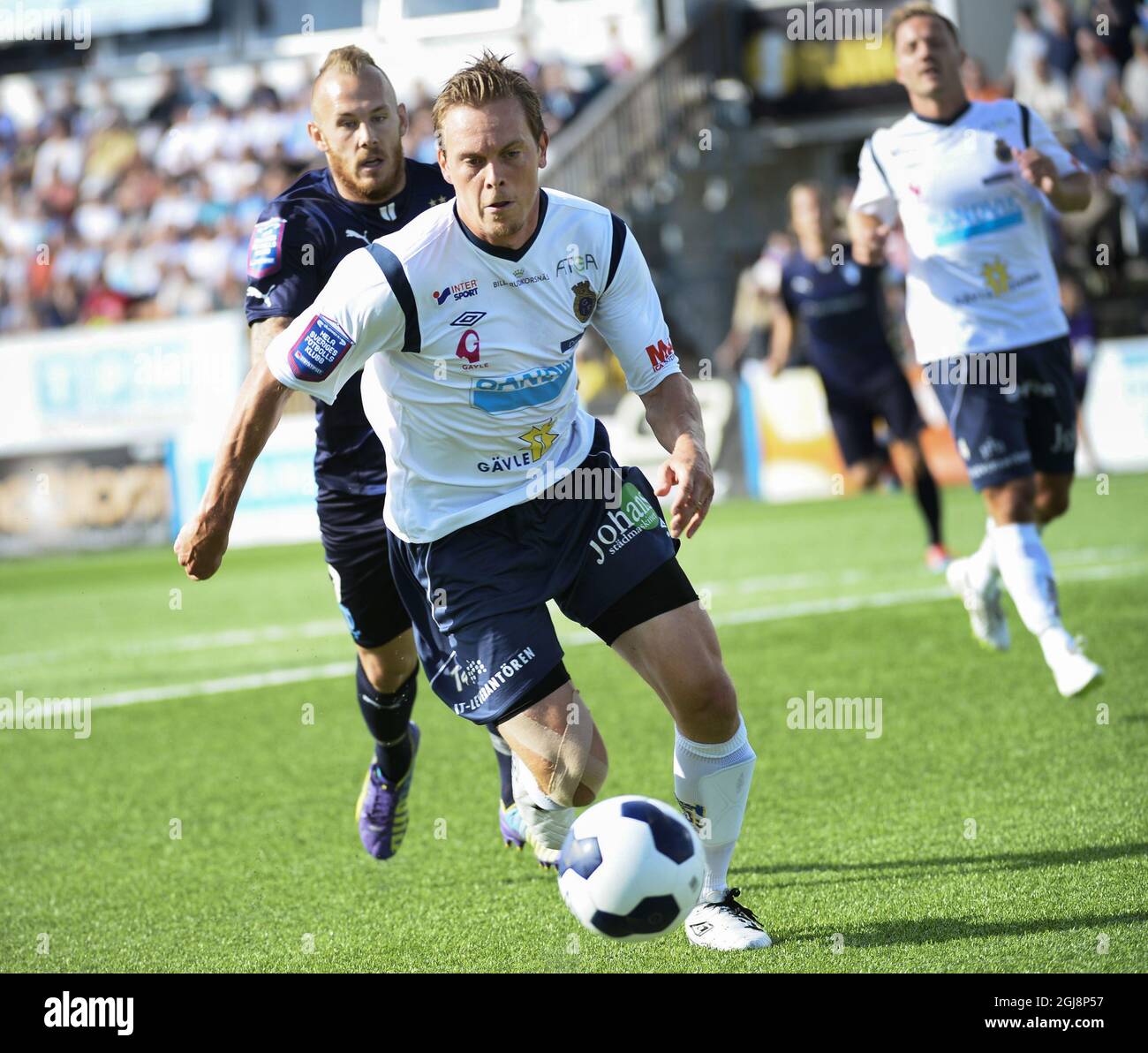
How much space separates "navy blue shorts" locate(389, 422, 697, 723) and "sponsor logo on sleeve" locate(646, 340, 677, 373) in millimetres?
345

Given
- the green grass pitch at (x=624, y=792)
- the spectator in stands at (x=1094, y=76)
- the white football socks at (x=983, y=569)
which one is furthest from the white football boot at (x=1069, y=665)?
the spectator in stands at (x=1094, y=76)

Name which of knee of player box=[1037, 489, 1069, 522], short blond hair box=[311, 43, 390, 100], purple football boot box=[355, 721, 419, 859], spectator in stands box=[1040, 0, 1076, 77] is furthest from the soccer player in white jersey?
spectator in stands box=[1040, 0, 1076, 77]

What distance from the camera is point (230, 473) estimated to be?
13.1ft

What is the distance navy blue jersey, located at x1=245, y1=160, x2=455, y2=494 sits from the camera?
4.91 meters

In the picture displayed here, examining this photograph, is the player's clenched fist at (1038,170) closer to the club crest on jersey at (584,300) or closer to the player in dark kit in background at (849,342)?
the club crest on jersey at (584,300)

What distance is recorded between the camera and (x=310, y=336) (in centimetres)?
394

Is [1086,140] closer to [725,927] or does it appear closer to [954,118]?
[954,118]

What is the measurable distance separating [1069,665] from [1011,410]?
1.22 meters

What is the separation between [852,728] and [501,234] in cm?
339

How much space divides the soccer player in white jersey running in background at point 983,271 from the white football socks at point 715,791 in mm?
2673

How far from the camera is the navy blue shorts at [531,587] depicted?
4102 mm

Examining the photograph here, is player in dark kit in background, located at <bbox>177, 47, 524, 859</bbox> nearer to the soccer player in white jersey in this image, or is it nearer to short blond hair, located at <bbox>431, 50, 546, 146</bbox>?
the soccer player in white jersey
